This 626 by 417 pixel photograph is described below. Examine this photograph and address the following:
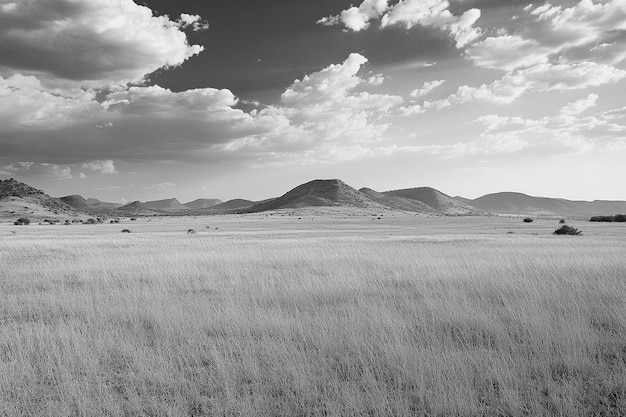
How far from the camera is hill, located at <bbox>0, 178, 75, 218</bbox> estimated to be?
121m

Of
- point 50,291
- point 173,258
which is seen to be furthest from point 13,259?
point 50,291

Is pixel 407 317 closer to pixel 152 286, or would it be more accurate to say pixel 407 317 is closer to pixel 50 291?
pixel 152 286

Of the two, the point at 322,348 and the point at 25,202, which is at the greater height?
the point at 25,202

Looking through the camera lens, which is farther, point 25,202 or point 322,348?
point 25,202

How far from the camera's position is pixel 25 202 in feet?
457

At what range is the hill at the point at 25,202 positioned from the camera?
121 metres

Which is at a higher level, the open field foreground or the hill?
the hill

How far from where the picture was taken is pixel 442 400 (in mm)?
4621

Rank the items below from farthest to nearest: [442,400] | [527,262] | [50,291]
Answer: [527,262], [50,291], [442,400]

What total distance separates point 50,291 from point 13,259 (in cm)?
1095

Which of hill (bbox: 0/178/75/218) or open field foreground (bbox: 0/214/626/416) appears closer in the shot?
open field foreground (bbox: 0/214/626/416)

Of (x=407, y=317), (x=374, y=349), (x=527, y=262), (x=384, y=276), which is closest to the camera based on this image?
(x=374, y=349)

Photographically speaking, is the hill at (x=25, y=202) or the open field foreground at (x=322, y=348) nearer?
the open field foreground at (x=322, y=348)

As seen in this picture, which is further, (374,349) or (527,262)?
(527,262)
